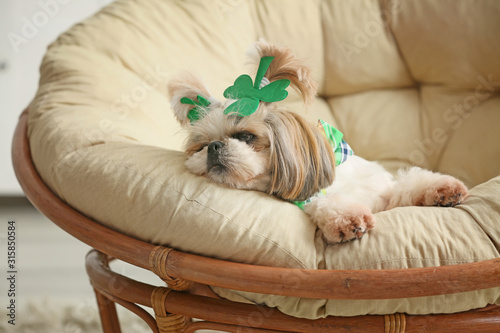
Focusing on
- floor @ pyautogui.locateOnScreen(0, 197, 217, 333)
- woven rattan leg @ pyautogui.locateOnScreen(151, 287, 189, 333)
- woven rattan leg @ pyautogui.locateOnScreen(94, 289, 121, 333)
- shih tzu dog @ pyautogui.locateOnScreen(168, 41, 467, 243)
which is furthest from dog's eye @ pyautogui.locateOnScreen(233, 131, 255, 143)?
floor @ pyautogui.locateOnScreen(0, 197, 217, 333)

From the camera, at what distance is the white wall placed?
151 inches

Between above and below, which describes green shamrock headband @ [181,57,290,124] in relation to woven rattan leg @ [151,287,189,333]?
above

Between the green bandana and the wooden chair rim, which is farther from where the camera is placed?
the green bandana

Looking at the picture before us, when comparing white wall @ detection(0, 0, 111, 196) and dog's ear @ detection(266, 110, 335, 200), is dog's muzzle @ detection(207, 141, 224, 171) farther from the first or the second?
white wall @ detection(0, 0, 111, 196)

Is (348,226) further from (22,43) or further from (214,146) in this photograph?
(22,43)

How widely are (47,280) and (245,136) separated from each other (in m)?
2.19

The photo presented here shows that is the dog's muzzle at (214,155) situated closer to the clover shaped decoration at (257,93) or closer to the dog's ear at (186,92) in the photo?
the clover shaped decoration at (257,93)

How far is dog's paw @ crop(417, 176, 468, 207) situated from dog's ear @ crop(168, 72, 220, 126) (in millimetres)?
734

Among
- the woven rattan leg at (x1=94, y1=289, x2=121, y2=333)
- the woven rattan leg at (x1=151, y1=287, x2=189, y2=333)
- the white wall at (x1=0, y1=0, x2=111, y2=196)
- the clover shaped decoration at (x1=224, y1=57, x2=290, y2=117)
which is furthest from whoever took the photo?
the white wall at (x1=0, y1=0, x2=111, y2=196)

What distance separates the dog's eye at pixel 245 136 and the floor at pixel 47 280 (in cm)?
139

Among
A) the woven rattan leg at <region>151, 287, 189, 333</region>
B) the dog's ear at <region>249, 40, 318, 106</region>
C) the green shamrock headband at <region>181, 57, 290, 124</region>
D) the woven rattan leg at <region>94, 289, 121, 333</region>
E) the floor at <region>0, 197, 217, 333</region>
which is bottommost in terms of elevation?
the floor at <region>0, 197, 217, 333</region>

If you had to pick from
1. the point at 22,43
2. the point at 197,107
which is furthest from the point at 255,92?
the point at 22,43

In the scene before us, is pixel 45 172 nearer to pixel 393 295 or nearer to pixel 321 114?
pixel 393 295

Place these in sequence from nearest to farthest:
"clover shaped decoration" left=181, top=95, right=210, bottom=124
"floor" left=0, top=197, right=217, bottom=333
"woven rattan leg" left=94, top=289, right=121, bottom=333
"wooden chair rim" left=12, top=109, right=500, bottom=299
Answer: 1. "wooden chair rim" left=12, top=109, right=500, bottom=299
2. "clover shaped decoration" left=181, top=95, right=210, bottom=124
3. "woven rattan leg" left=94, top=289, right=121, bottom=333
4. "floor" left=0, top=197, right=217, bottom=333
